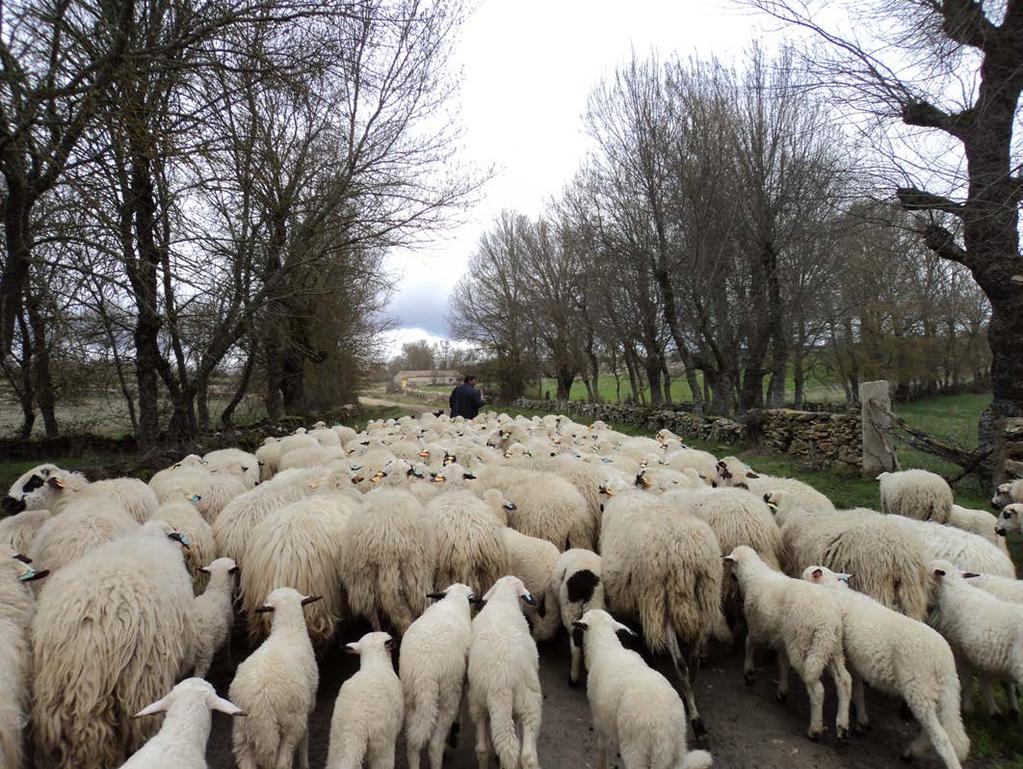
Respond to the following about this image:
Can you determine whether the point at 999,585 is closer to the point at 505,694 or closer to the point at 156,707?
the point at 505,694

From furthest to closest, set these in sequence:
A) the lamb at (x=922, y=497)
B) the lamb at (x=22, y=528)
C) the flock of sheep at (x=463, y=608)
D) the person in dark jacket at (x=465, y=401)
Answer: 1. the person in dark jacket at (x=465, y=401)
2. the lamb at (x=922, y=497)
3. the lamb at (x=22, y=528)
4. the flock of sheep at (x=463, y=608)

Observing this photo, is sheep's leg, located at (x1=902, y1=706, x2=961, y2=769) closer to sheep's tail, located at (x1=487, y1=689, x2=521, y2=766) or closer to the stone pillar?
Answer: sheep's tail, located at (x1=487, y1=689, x2=521, y2=766)

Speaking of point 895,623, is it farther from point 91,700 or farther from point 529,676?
point 91,700

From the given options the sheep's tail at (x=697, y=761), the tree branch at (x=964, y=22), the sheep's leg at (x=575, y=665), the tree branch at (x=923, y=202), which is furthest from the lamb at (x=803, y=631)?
the tree branch at (x=964, y=22)

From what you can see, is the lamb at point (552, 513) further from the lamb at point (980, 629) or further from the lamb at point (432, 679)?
the lamb at point (980, 629)

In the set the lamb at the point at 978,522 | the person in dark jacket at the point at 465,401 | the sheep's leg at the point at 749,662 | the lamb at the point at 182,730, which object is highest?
the person in dark jacket at the point at 465,401

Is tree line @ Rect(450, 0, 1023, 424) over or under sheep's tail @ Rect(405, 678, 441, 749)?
over

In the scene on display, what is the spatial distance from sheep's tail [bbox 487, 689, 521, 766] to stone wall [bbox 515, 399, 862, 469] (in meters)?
9.66

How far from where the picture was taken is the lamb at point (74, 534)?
3951mm

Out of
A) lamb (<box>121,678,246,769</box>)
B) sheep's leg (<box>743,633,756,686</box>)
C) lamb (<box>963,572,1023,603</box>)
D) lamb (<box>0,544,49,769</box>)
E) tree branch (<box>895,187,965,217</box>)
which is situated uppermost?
tree branch (<box>895,187,965,217</box>)

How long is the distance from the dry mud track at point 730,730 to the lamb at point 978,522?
253 centimetres

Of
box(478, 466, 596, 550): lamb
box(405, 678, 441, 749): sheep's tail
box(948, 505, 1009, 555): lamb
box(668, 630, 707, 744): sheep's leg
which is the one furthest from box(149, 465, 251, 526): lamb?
box(948, 505, 1009, 555): lamb

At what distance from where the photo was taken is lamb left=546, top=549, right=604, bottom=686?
12.4 feet

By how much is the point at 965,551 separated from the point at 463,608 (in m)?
3.92
